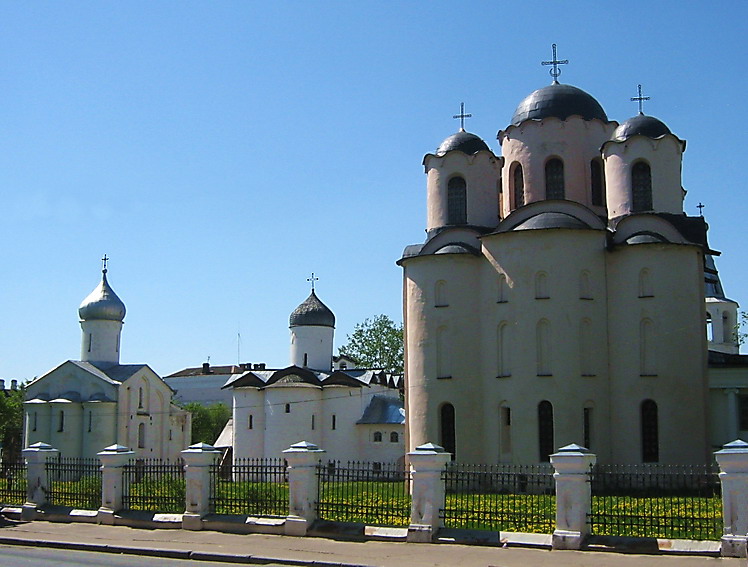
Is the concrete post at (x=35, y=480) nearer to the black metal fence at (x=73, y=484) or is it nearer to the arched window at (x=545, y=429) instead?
the black metal fence at (x=73, y=484)

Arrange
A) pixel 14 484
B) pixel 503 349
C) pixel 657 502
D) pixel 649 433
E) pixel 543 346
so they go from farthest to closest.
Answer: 1. pixel 503 349
2. pixel 543 346
3. pixel 649 433
4. pixel 14 484
5. pixel 657 502

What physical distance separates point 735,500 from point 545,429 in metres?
14.7

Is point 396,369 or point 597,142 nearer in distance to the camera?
point 597,142

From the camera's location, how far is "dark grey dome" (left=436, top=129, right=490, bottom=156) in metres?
32.1

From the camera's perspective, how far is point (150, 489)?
1859 centimetres

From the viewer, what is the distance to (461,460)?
28500mm

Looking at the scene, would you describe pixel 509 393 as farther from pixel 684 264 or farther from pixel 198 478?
pixel 198 478

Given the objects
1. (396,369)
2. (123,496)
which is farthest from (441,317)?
(396,369)

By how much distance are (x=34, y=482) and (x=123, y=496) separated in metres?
2.40

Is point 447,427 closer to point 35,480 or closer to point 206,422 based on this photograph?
point 35,480

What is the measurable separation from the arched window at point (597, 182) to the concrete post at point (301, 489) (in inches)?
759

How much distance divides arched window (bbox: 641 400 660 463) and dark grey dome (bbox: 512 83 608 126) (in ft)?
34.2

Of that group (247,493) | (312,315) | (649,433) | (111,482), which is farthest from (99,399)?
(247,493)

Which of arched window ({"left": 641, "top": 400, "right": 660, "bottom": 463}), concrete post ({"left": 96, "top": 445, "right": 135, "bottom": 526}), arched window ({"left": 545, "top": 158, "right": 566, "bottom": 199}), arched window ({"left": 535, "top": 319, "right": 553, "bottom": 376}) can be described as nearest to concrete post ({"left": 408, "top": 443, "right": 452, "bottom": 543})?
concrete post ({"left": 96, "top": 445, "right": 135, "bottom": 526})
